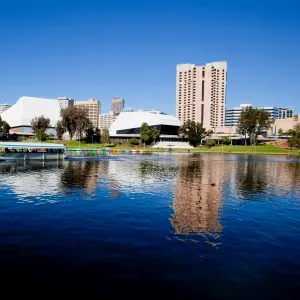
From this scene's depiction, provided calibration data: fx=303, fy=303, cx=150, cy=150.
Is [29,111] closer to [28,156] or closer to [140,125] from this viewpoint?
[140,125]

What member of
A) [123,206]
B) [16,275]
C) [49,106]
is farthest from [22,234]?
[49,106]

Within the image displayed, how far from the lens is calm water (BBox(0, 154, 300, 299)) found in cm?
1025

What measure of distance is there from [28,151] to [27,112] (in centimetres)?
13434

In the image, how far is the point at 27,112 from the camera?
189 m

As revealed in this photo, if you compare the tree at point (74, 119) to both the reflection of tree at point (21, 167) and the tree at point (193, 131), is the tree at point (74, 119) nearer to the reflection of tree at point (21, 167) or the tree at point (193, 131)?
the tree at point (193, 131)

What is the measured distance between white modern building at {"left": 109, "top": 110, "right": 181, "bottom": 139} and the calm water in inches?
5609

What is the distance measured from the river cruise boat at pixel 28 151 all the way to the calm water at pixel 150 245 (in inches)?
1630

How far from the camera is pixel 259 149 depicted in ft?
444

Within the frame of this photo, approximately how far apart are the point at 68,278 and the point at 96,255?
6.89ft

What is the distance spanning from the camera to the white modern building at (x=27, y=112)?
612ft

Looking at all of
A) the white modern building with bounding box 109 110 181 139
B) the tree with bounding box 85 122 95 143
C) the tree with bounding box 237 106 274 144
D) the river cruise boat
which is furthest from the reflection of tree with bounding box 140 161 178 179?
the white modern building with bounding box 109 110 181 139

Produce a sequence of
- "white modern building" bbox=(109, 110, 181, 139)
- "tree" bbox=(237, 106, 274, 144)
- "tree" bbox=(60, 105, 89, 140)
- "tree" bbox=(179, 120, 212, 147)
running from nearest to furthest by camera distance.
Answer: "tree" bbox=(60, 105, 89, 140), "tree" bbox=(237, 106, 274, 144), "tree" bbox=(179, 120, 212, 147), "white modern building" bbox=(109, 110, 181, 139)

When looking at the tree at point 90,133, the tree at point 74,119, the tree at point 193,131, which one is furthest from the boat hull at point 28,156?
the tree at point 193,131

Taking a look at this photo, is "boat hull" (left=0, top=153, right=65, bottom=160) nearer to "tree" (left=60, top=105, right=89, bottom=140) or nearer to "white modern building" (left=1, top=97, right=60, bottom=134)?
"tree" (left=60, top=105, right=89, bottom=140)
